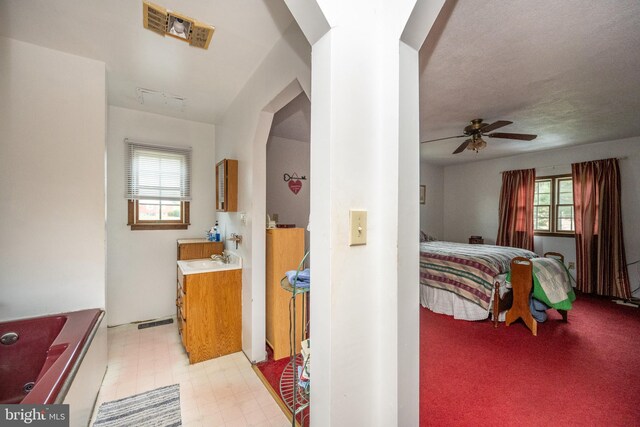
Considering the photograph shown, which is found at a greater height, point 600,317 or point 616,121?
point 616,121

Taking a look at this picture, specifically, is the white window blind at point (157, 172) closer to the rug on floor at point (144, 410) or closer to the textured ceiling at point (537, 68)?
the rug on floor at point (144, 410)

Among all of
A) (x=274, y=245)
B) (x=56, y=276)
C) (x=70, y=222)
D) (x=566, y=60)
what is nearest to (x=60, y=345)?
(x=56, y=276)

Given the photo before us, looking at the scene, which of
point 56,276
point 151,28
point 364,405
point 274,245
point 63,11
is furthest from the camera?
point 274,245

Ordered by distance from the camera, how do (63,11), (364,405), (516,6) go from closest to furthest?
(364,405), (516,6), (63,11)

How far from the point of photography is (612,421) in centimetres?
166

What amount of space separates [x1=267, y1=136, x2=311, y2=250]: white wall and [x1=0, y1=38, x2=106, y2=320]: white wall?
6.73 feet

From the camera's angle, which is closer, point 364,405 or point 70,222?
point 364,405

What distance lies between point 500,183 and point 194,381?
6.16 metres

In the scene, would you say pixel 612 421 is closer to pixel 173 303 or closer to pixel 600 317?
pixel 600 317

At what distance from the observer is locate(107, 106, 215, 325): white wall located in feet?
9.84

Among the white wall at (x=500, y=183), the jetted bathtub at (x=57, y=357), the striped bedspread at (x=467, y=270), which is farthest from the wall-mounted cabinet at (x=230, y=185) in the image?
the white wall at (x=500, y=183)

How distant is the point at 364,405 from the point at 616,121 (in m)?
4.67

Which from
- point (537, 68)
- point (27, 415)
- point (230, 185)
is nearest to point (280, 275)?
point (230, 185)

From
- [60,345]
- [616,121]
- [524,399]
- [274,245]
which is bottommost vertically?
[524,399]
